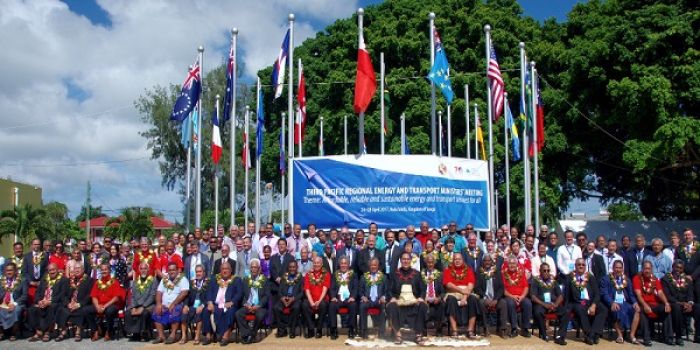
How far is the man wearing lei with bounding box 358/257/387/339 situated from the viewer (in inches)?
432

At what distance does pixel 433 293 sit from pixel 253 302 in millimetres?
3171

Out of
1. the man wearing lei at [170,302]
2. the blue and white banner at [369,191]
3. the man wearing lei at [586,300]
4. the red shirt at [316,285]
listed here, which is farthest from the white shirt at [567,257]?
the man wearing lei at [170,302]

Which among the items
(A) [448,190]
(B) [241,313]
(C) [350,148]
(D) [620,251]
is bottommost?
(B) [241,313]

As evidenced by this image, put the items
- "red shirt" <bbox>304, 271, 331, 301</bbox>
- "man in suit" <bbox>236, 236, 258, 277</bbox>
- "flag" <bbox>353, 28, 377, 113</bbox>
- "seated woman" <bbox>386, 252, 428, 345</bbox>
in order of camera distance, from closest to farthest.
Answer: "seated woman" <bbox>386, 252, 428, 345</bbox> < "red shirt" <bbox>304, 271, 331, 301</bbox> < "man in suit" <bbox>236, 236, 258, 277</bbox> < "flag" <bbox>353, 28, 377, 113</bbox>

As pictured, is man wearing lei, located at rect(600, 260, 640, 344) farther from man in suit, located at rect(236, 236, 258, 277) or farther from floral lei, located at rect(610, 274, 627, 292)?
man in suit, located at rect(236, 236, 258, 277)

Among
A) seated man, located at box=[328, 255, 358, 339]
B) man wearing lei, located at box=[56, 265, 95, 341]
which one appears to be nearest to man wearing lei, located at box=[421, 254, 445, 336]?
seated man, located at box=[328, 255, 358, 339]

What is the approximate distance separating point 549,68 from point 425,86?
17.5 feet

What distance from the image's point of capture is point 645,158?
65.4 ft

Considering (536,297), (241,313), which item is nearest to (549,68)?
(536,297)

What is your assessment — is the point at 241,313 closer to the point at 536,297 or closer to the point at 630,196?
the point at 536,297

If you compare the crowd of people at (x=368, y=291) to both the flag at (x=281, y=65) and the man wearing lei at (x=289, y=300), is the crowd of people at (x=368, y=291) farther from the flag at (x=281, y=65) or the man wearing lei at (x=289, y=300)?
the flag at (x=281, y=65)

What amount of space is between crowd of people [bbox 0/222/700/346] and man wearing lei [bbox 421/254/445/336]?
0.8 inches

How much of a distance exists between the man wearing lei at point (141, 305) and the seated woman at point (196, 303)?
684 millimetres

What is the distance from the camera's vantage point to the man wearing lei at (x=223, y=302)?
1086cm
